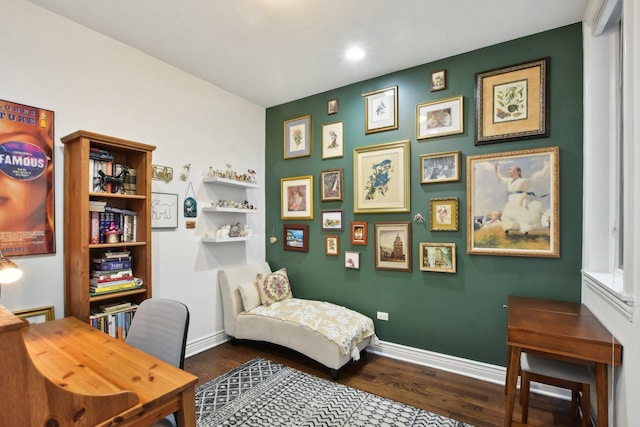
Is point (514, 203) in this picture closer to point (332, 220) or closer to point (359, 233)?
point (359, 233)

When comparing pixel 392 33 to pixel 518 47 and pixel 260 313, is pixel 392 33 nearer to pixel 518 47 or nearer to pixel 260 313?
pixel 518 47

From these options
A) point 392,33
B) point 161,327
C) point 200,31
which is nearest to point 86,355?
point 161,327

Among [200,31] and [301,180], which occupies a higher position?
[200,31]

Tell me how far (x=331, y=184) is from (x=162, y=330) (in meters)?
2.28

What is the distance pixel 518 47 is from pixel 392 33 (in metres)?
1.06

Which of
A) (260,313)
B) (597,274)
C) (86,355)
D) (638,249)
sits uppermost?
(638,249)

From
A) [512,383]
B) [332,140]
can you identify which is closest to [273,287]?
[332,140]

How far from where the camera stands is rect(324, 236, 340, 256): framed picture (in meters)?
3.47

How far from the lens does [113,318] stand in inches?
89.6

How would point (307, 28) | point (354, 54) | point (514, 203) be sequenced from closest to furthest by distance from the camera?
point (307, 28) < point (514, 203) < point (354, 54)

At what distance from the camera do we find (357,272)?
11.0 feet

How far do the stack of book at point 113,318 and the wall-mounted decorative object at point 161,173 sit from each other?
1141mm

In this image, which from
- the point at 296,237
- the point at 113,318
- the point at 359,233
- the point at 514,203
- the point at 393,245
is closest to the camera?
the point at 113,318

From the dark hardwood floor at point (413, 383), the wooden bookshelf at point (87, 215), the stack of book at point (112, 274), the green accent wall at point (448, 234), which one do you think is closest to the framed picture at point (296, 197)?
the green accent wall at point (448, 234)
